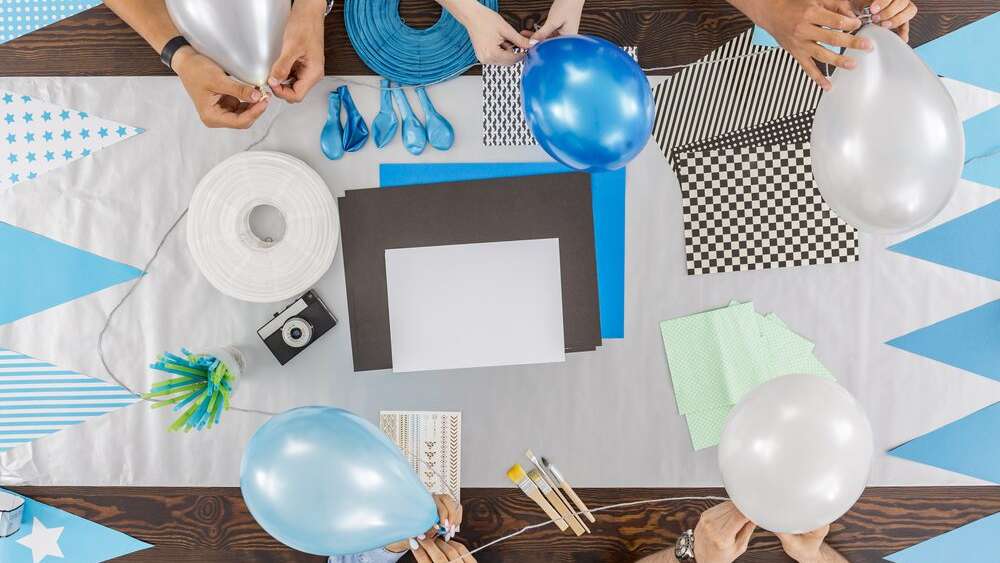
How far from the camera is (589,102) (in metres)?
0.85

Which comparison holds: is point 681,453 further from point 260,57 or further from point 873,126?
point 260,57

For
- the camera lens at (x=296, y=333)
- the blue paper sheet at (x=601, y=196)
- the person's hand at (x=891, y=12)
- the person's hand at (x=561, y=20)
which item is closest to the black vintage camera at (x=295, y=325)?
the camera lens at (x=296, y=333)

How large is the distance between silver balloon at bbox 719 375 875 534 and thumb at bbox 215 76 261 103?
0.84m

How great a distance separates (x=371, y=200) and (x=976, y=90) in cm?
107

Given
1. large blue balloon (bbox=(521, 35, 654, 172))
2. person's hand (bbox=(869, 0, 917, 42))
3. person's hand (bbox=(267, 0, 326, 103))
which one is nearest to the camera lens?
person's hand (bbox=(267, 0, 326, 103))

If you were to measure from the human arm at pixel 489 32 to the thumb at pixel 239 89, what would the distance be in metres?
0.33

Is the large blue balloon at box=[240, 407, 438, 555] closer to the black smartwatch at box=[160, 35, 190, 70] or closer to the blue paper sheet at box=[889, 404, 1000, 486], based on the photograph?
the black smartwatch at box=[160, 35, 190, 70]

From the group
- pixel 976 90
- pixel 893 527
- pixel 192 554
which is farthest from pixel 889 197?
pixel 192 554

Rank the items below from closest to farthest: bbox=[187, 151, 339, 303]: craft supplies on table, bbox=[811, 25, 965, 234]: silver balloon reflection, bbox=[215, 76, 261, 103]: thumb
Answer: bbox=[811, 25, 965, 234]: silver balloon reflection
bbox=[215, 76, 261, 103]: thumb
bbox=[187, 151, 339, 303]: craft supplies on table

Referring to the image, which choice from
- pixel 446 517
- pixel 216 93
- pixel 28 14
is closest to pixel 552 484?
pixel 446 517

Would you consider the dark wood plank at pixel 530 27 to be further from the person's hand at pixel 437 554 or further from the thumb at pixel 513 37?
the person's hand at pixel 437 554

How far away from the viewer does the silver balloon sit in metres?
0.85

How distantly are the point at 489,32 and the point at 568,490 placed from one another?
764 mm

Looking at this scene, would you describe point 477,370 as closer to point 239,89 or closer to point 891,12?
point 239,89
